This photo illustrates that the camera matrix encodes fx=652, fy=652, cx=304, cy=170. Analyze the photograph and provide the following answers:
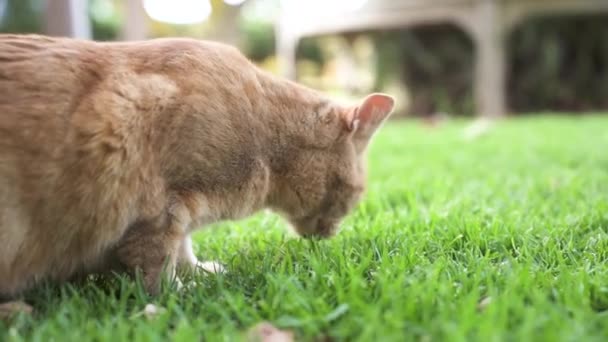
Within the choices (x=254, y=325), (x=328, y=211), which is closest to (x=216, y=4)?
(x=328, y=211)

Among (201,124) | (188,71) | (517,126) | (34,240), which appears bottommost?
(517,126)

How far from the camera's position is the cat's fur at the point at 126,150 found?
5.91 ft

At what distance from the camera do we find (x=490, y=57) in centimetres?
875

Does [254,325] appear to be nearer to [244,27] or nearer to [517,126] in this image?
[517,126]

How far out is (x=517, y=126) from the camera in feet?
23.5

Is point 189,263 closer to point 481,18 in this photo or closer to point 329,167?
point 329,167

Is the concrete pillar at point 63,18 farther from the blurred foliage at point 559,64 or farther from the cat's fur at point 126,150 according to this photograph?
the blurred foliage at point 559,64

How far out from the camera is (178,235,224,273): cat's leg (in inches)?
84.0

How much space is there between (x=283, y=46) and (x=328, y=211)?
26.9 ft

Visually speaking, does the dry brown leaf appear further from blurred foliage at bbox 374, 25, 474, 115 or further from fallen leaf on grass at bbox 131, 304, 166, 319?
blurred foliage at bbox 374, 25, 474, 115

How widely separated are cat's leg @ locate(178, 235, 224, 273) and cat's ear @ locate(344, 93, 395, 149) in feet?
2.34

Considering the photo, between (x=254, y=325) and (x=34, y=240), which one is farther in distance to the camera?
(x=34, y=240)

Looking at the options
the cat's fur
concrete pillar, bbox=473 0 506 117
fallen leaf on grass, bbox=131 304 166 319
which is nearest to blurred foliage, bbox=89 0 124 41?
concrete pillar, bbox=473 0 506 117

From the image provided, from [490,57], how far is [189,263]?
7.38m
